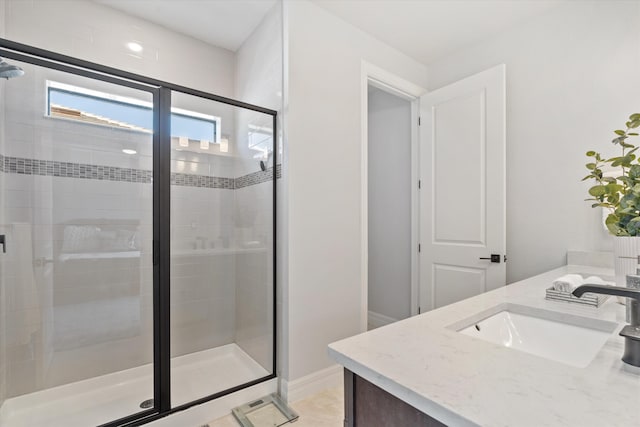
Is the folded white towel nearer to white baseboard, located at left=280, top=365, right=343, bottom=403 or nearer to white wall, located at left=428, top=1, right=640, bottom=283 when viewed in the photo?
white wall, located at left=428, top=1, right=640, bottom=283

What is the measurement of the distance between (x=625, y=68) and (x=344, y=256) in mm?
2129

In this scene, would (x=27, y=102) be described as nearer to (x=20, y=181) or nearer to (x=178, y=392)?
(x=20, y=181)

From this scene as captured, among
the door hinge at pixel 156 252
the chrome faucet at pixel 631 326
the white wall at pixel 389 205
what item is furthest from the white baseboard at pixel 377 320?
the chrome faucet at pixel 631 326

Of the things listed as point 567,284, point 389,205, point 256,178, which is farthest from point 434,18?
point 567,284

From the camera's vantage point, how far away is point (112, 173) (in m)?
2.05

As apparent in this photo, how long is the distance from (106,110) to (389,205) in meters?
2.50

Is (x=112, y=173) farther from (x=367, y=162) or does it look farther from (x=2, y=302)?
(x=367, y=162)

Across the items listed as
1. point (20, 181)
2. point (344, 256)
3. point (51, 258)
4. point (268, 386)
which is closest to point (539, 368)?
point (344, 256)

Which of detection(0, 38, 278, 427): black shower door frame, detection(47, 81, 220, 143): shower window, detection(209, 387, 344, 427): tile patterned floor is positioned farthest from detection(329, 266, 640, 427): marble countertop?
detection(47, 81, 220, 143): shower window

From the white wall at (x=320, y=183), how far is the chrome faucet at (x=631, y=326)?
1520 millimetres

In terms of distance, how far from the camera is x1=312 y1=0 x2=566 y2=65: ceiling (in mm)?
2131

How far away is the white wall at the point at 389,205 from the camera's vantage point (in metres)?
3.01

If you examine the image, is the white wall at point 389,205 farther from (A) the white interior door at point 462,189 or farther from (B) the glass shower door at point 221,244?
(B) the glass shower door at point 221,244

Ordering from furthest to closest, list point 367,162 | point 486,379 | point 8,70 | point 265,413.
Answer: point 367,162 < point 265,413 < point 8,70 < point 486,379
